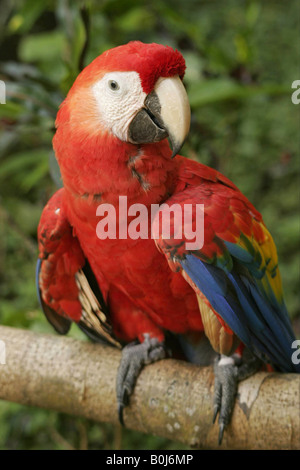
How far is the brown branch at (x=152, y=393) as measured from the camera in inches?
33.0

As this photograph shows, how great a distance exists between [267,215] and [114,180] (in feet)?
4.56

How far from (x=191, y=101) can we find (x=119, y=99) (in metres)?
0.57

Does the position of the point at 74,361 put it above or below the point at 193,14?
below

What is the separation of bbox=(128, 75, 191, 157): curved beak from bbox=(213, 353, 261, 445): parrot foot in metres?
A: 0.41

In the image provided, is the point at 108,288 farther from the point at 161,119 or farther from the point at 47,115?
the point at 47,115

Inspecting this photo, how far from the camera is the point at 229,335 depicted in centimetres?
83

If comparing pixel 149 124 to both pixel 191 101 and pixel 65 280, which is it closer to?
pixel 65 280

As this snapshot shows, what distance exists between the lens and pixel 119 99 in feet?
2.43

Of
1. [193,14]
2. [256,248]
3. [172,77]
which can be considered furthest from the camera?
[193,14]

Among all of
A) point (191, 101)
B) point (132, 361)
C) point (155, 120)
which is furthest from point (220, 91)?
point (132, 361)

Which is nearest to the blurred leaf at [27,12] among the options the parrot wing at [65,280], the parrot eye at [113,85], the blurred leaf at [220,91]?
the blurred leaf at [220,91]

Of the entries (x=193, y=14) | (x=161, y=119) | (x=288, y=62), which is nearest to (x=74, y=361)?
(x=161, y=119)

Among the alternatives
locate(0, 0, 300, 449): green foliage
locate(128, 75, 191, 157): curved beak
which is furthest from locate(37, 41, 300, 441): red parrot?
locate(0, 0, 300, 449): green foliage

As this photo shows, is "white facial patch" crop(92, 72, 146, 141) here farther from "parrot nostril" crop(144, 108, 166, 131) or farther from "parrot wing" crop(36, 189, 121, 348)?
"parrot wing" crop(36, 189, 121, 348)
